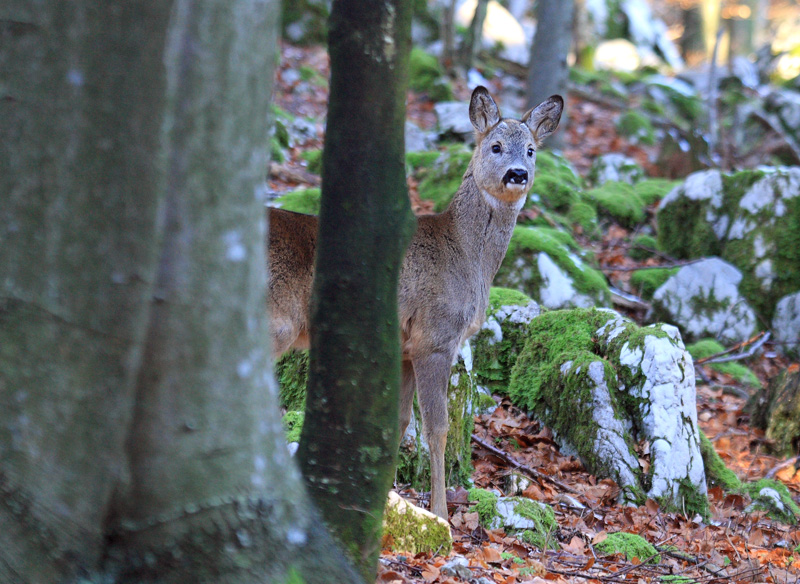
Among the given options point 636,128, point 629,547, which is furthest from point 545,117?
point 636,128

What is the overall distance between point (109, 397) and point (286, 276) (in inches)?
129

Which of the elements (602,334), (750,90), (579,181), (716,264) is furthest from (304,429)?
(750,90)

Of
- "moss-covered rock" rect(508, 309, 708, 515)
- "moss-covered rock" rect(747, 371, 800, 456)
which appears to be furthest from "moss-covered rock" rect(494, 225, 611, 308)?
"moss-covered rock" rect(747, 371, 800, 456)

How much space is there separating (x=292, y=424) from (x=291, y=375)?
891 millimetres

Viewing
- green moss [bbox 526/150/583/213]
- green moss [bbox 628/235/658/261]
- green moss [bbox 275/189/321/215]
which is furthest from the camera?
green moss [bbox 628/235/658/261]

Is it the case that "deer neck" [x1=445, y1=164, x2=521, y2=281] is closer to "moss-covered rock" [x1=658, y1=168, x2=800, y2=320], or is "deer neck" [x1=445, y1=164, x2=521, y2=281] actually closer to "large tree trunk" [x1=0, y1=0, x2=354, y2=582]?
"large tree trunk" [x1=0, y1=0, x2=354, y2=582]

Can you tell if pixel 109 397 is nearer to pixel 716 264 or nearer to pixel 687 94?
pixel 716 264

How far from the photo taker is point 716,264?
39.2ft

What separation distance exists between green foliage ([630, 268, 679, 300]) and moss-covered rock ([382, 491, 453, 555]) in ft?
25.2

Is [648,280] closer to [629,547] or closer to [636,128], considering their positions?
[629,547]

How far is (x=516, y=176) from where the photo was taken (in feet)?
21.6

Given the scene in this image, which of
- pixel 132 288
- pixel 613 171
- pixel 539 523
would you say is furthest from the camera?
pixel 613 171

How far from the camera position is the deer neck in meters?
6.50

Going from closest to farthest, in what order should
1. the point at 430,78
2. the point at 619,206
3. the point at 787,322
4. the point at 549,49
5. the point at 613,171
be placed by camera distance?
the point at 787,322 → the point at 619,206 → the point at 549,49 → the point at 613,171 → the point at 430,78
